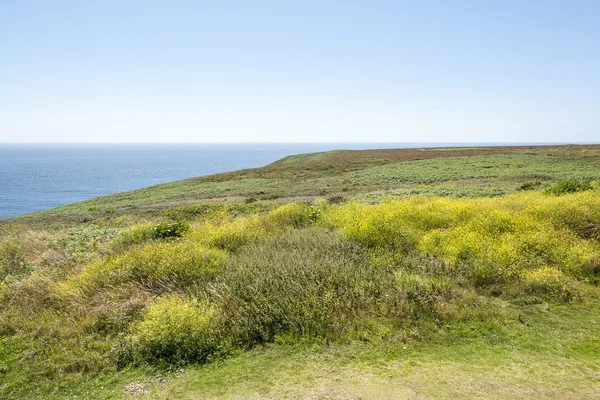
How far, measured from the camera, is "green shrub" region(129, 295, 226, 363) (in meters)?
7.52

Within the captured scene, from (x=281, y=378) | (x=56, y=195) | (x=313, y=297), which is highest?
(x=313, y=297)

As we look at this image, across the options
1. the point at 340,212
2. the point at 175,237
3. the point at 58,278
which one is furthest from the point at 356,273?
the point at 58,278

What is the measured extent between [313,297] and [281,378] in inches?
98.4

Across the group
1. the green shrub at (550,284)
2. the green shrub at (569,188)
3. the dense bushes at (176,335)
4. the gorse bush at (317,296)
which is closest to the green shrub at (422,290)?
the gorse bush at (317,296)

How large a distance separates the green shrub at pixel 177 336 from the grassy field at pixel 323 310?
0.03 metres

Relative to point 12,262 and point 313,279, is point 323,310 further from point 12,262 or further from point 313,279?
point 12,262

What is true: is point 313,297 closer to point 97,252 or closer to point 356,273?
point 356,273

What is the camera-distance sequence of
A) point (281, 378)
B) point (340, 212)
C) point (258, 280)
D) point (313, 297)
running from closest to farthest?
1. point (281, 378)
2. point (313, 297)
3. point (258, 280)
4. point (340, 212)

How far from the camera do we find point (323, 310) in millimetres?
→ 8492

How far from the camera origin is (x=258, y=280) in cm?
962

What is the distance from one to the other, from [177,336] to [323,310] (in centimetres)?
323

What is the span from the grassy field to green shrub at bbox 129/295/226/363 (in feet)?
0.10

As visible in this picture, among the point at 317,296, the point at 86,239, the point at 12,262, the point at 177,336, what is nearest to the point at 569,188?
the point at 317,296

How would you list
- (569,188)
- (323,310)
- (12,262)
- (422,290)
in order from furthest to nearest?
(569,188) < (12,262) < (422,290) < (323,310)
